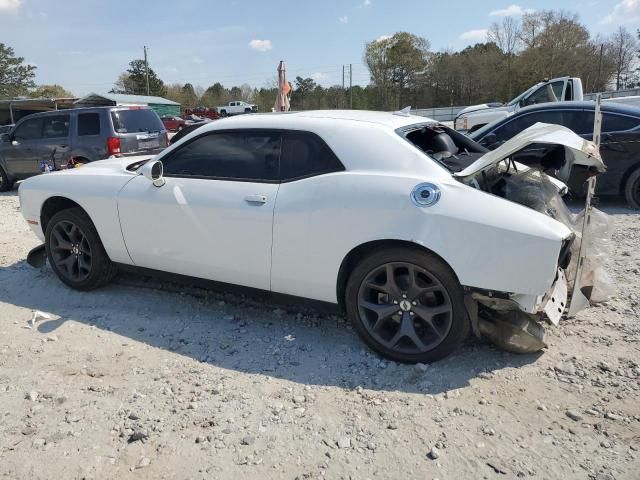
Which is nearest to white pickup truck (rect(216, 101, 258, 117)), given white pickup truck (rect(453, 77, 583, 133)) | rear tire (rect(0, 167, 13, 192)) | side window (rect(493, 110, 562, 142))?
white pickup truck (rect(453, 77, 583, 133))

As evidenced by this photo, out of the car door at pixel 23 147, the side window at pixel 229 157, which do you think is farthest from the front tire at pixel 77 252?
the car door at pixel 23 147

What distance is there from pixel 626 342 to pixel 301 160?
8.24 feet

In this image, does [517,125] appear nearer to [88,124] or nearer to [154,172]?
[154,172]

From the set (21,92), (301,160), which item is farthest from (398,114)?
(21,92)

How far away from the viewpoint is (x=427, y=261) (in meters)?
2.96

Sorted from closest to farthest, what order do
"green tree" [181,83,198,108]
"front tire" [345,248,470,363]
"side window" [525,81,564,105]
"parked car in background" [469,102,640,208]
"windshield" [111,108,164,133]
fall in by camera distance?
"front tire" [345,248,470,363] < "parked car in background" [469,102,640,208] < "windshield" [111,108,164,133] < "side window" [525,81,564,105] < "green tree" [181,83,198,108]

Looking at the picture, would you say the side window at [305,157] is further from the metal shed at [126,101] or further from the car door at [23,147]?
the metal shed at [126,101]

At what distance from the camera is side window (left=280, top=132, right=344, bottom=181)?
3336 mm

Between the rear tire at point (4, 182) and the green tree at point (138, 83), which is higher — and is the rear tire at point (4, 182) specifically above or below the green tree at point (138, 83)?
below

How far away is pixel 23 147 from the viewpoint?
35.0 feet

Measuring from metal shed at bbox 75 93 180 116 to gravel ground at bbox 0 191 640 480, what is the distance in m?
26.9

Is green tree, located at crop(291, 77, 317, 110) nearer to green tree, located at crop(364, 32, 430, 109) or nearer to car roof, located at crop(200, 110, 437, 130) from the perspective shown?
green tree, located at crop(364, 32, 430, 109)

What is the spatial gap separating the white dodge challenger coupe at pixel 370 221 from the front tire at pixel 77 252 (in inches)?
7.3

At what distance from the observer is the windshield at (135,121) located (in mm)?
9641
